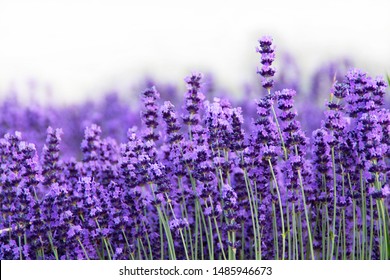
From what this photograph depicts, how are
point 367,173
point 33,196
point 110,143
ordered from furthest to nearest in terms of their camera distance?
1. point 110,143
2. point 33,196
3. point 367,173

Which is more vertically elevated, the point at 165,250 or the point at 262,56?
the point at 262,56

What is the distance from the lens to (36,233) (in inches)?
116

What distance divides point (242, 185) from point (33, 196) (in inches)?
34.2

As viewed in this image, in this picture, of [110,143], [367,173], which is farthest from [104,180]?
[367,173]

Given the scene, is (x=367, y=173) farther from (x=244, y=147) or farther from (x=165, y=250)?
(x=165, y=250)

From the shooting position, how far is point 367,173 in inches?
110

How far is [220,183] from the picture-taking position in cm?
298

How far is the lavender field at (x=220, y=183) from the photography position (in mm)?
2822

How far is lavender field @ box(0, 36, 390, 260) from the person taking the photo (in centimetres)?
282

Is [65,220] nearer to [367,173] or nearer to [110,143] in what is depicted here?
[110,143]

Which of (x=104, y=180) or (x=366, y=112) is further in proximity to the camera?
(x=104, y=180)

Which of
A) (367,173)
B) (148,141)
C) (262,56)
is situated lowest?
(367,173)
